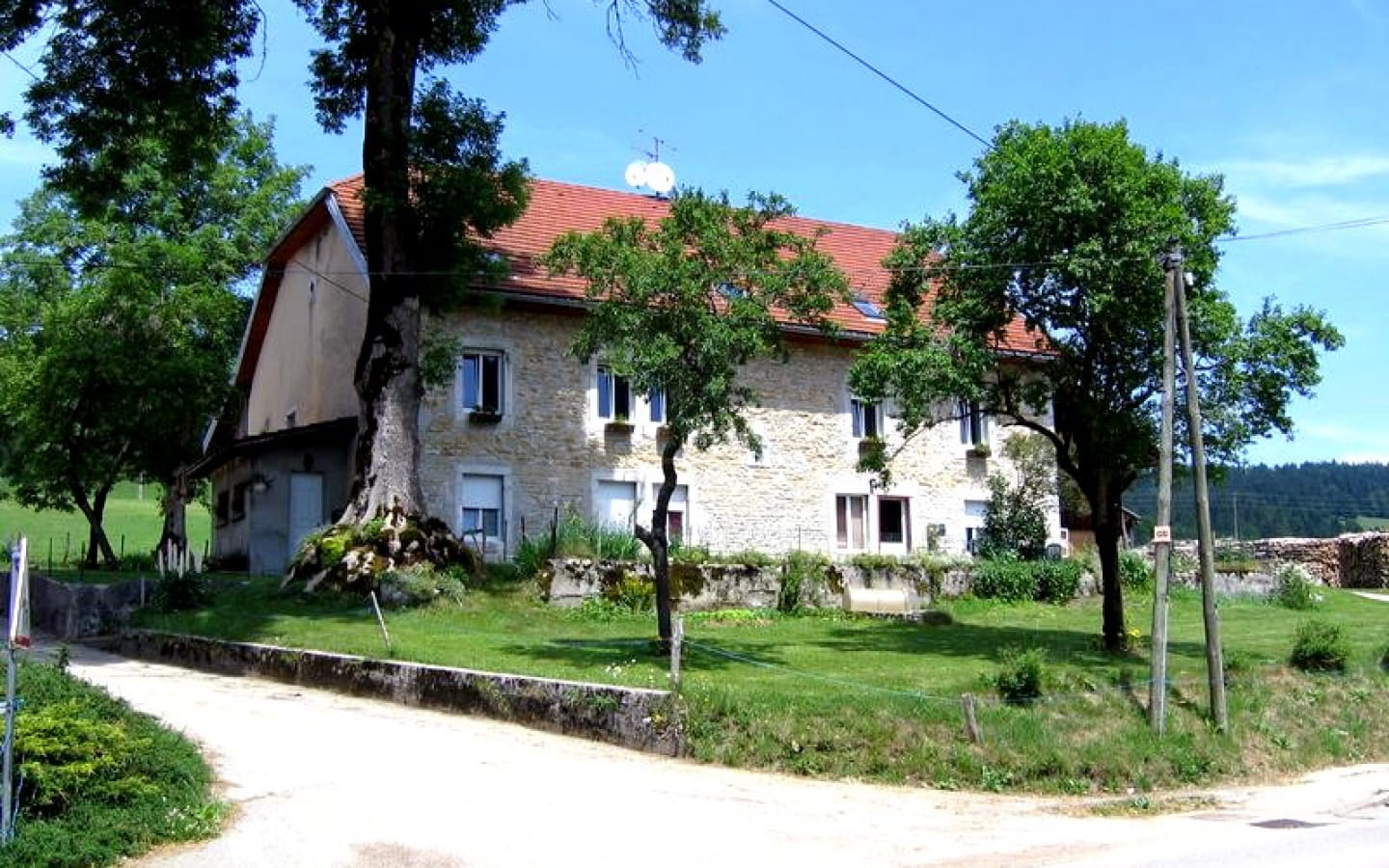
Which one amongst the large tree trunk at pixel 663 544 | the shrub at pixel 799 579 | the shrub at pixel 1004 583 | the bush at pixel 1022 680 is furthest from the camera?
the shrub at pixel 1004 583

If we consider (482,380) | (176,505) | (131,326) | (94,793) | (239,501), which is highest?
(131,326)

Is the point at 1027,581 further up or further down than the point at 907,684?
further up

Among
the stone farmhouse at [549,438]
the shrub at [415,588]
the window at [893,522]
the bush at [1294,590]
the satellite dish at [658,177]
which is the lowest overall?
the bush at [1294,590]

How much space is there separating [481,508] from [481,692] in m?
13.0

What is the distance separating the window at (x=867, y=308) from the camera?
104ft

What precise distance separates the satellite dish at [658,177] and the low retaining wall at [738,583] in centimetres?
1326

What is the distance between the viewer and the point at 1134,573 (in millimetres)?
31203

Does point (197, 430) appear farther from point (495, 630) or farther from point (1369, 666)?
point (1369, 666)

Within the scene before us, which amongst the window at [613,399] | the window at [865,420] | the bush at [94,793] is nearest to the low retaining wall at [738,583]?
the window at [865,420]

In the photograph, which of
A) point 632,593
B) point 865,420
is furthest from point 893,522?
point 632,593

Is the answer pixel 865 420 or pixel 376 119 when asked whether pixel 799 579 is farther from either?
pixel 376 119

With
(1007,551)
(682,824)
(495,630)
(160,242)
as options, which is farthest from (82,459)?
(682,824)

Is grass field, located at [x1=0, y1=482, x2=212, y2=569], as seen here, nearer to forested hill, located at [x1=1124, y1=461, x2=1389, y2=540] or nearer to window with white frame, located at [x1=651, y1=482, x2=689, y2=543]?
window with white frame, located at [x1=651, y1=482, x2=689, y2=543]

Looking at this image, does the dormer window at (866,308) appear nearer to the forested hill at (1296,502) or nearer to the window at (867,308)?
the window at (867,308)
